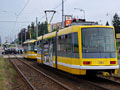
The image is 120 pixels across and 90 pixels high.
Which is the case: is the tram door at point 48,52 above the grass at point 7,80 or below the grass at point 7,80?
above

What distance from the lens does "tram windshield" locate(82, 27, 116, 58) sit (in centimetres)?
1171

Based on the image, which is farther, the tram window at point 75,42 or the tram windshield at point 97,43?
the tram window at point 75,42

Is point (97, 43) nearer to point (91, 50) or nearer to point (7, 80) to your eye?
point (91, 50)

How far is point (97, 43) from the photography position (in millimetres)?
11844

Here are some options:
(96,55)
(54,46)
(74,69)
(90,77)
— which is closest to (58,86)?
(74,69)

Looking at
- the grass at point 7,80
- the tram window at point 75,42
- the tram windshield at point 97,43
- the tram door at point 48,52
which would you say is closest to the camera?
the grass at point 7,80

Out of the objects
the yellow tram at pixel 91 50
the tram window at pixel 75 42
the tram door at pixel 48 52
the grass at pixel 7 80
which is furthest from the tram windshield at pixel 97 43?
the tram door at pixel 48 52

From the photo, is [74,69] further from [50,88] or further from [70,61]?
[50,88]

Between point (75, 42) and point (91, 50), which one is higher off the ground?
point (75, 42)

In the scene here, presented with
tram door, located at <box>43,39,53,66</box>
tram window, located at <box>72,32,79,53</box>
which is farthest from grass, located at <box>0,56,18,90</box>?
tram window, located at <box>72,32,79,53</box>

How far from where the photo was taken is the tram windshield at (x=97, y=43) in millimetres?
11705

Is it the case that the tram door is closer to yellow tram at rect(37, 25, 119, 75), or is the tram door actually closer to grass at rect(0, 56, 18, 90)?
grass at rect(0, 56, 18, 90)

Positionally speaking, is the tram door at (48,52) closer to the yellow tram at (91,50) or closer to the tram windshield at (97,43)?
the yellow tram at (91,50)

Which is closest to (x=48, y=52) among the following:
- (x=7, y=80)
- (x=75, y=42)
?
(x=7, y=80)
